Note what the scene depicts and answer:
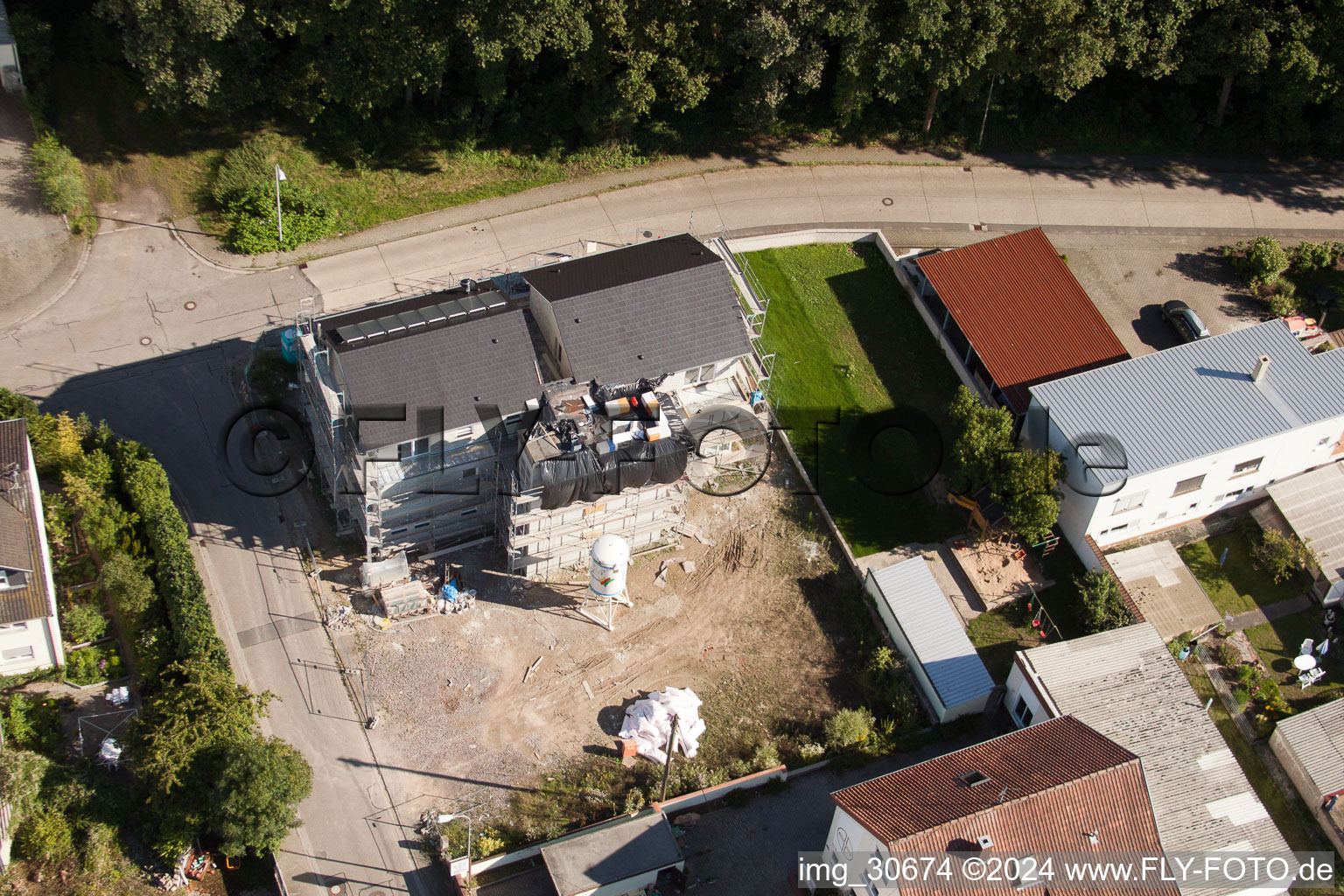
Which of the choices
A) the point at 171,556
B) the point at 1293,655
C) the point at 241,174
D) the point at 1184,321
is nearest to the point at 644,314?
the point at 171,556

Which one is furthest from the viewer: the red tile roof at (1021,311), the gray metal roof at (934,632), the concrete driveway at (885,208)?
the concrete driveway at (885,208)

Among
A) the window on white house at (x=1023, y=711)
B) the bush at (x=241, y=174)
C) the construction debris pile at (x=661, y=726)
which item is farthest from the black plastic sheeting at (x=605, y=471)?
the bush at (x=241, y=174)

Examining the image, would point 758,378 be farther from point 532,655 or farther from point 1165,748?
point 1165,748

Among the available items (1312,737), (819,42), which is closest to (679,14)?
(819,42)

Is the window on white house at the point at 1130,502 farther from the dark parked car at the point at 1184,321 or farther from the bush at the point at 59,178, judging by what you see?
the bush at the point at 59,178

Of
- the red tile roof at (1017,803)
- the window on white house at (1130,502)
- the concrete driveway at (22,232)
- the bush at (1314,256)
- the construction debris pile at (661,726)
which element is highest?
the concrete driveway at (22,232)

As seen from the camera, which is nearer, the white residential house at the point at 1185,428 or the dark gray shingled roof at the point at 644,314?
the dark gray shingled roof at the point at 644,314
